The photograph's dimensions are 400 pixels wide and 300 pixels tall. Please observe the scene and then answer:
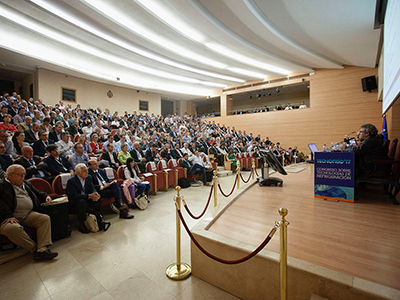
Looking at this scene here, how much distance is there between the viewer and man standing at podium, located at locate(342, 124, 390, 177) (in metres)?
2.84

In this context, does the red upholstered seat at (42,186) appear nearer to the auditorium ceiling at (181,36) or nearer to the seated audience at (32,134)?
the seated audience at (32,134)

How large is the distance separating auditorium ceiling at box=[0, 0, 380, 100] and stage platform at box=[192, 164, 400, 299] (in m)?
6.49

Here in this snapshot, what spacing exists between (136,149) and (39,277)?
160 inches

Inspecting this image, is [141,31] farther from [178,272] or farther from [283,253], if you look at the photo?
[283,253]

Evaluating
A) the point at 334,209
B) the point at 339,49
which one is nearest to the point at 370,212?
the point at 334,209

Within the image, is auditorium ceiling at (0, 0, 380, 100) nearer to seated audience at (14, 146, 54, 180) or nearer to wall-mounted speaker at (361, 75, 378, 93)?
wall-mounted speaker at (361, 75, 378, 93)

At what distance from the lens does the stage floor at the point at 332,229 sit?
1498mm

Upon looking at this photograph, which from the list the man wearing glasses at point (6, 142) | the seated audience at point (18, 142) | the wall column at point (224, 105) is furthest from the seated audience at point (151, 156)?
the wall column at point (224, 105)

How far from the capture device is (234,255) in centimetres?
171

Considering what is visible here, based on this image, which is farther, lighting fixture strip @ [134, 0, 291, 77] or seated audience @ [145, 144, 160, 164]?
lighting fixture strip @ [134, 0, 291, 77]

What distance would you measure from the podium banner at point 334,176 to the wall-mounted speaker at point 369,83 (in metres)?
10.8

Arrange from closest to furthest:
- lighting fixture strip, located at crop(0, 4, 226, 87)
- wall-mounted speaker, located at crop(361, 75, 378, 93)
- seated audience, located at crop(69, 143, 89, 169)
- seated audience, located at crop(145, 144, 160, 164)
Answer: seated audience, located at crop(69, 143, 89, 169), seated audience, located at crop(145, 144, 160, 164), lighting fixture strip, located at crop(0, 4, 226, 87), wall-mounted speaker, located at crop(361, 75, 378, 93)

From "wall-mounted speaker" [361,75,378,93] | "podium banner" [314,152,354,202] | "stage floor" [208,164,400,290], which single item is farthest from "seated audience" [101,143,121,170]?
"wall-mounted speaker" [361,75,378,93]

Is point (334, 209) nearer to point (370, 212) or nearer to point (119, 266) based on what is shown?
point (370, 212)
